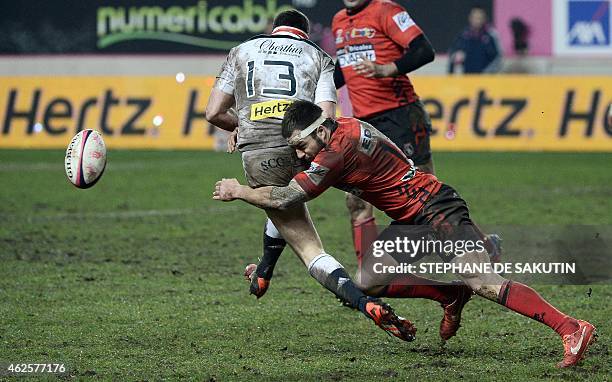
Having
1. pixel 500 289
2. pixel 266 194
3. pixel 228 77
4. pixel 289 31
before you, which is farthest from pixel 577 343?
pixel 228 77

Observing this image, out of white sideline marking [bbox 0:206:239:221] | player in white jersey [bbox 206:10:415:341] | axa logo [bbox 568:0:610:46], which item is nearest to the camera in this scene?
player in white jersey [bbox 206:10:415:341]

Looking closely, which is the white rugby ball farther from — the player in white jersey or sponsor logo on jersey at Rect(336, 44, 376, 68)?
sponsor logo on jersey at Rect(336, 44, 376, 68)

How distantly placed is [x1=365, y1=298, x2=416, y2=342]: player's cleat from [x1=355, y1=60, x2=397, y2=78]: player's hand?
278 cm

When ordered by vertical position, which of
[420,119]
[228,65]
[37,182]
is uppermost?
[228,65]

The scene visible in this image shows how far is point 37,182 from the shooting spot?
17.0 m

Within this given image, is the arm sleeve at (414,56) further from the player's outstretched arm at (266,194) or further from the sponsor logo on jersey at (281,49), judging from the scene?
the player's outstretched arm at (266,194)

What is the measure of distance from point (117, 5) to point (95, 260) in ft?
56.4

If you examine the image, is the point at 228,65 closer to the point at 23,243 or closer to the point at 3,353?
the point at 3,353

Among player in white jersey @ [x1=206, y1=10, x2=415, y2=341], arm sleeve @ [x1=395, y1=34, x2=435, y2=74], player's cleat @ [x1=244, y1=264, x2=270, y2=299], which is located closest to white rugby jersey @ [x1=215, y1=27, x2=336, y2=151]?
player in white jersey @ [x1=206, y1=10, x2=415, y2=341]

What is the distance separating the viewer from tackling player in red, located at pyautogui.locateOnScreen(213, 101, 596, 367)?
657 centimetres

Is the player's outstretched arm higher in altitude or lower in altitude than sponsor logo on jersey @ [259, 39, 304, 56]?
lower

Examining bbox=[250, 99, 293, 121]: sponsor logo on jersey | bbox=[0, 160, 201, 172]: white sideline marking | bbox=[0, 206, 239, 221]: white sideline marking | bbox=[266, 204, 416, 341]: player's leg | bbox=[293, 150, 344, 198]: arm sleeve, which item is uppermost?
bbox=[250, 99, 293, 121]: sponsor logo on jersey

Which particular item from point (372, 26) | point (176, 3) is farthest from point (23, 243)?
point (176, 3)

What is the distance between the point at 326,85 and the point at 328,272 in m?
1.33
